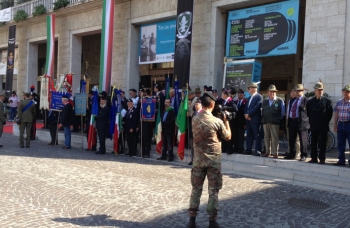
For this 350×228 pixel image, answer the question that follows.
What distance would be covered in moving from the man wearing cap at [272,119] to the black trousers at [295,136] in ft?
1.08

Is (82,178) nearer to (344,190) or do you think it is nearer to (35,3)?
(344,190)

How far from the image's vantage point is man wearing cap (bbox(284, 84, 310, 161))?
31.3 ft

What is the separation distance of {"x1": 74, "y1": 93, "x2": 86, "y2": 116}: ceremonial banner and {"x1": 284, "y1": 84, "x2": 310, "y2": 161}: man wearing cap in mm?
8035

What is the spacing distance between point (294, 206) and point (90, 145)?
29.1ft

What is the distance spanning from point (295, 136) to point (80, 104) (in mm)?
8480

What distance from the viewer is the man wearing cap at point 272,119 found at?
1001 cm

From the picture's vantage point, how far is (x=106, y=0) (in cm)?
1742

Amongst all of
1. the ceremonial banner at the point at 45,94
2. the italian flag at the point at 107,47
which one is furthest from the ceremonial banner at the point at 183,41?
the ceremonial banner at the point at 45,94

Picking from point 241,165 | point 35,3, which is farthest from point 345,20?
point 35,3

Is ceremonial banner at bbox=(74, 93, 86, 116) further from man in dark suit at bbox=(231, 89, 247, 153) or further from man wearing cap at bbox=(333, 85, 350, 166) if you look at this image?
man wearing cap at bbox=(333, 85, 350, 166)

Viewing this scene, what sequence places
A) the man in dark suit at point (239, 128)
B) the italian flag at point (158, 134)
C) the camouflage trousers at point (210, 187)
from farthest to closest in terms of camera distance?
1. the italian flag at point (158, 134)
2. the man in dark suit at point (239, 128)
3. the camouflage trousers at point (210, 187)

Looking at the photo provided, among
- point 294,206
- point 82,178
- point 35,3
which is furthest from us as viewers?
point 35,3

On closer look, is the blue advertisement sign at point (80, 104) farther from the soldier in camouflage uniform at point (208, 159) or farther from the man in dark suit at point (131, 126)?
the soldier in camouflage uniform at point (208, 159)

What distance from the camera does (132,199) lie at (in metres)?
7.00
